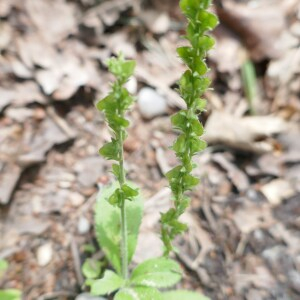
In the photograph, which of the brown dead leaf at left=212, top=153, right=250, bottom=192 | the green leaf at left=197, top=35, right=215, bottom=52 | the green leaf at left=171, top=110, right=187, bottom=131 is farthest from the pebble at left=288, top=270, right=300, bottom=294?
the green leaf at left=197, top=35, right=215, bottom=52

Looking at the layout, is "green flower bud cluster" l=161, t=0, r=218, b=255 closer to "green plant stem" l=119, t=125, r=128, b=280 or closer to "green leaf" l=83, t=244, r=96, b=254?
"green plant stem" l=119, t=125, r=128, b=280

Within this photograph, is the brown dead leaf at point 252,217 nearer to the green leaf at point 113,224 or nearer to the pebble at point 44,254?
the green leaf at point 113,224

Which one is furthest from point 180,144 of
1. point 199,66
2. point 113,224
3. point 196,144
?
point 113,224

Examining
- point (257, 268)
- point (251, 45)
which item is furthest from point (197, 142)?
point (251, 45)

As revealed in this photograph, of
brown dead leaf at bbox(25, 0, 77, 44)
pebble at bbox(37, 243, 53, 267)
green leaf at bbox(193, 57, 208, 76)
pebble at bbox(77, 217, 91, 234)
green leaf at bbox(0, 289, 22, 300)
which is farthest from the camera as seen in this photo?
brown dead leaf at bbox(25, 0, 77, 44)

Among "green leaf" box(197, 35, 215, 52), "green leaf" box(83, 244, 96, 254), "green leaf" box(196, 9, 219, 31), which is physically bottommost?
"green leaf" box(83, 244, 96, 254)
